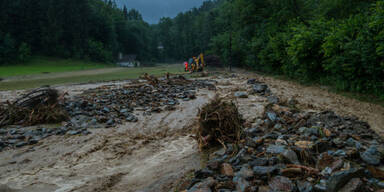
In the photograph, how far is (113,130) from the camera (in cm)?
707

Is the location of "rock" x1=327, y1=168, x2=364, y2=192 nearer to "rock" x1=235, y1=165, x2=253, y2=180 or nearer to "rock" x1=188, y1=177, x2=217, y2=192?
"rock" x1=235, y1=165, x2=253, y2=180

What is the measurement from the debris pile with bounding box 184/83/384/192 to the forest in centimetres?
567

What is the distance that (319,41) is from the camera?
12.4 m

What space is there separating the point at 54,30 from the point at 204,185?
64292mm

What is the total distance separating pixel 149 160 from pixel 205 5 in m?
144

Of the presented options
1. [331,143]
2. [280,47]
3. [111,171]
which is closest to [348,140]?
[331,143]

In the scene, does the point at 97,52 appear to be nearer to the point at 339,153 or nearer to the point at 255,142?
the point at 255,142

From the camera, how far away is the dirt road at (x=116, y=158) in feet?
13.2

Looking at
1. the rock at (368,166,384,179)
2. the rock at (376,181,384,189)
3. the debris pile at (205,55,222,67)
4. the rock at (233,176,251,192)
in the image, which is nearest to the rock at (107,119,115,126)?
the rock at (233,176,251,192)

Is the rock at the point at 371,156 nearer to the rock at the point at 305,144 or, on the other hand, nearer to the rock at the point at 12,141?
the rock at the point at 305,144

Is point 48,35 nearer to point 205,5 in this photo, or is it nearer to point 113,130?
point 113,130

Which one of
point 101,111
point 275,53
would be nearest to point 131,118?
point 101,111

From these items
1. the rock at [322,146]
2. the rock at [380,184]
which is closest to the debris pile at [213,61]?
the rock at [322,146]

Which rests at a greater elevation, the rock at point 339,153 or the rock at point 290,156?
the rock at point 339,153
